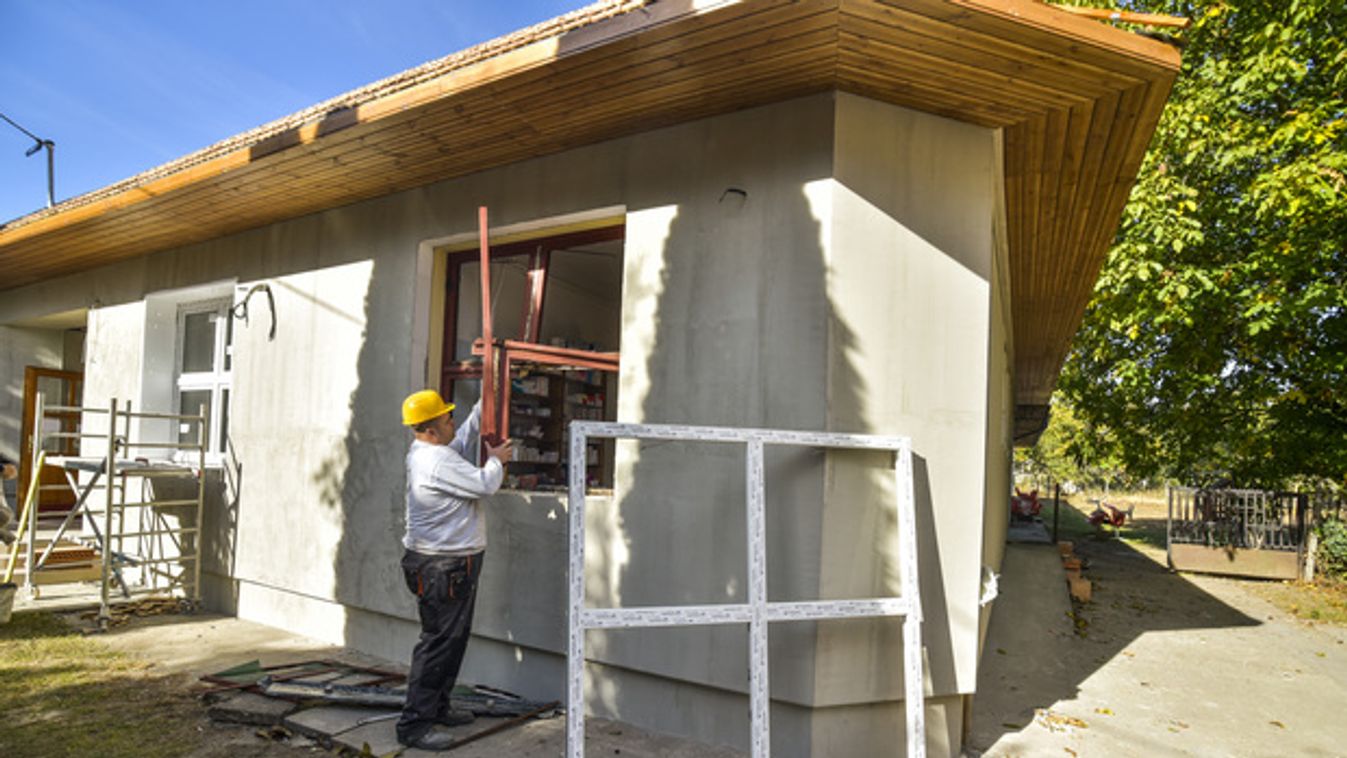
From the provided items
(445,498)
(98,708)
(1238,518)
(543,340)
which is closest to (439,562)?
(445,498)

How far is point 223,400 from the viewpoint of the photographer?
8062 millimetres

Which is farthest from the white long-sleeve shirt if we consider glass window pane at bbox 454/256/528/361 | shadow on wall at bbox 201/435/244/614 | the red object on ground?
the red object on ground

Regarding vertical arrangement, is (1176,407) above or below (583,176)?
below

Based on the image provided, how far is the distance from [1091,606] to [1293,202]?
5.49m

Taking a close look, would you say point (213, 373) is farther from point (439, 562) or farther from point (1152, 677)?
point (1152, 677)

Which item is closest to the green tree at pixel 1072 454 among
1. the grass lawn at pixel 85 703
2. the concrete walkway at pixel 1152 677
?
the concrete walkway at pixel 1152 677

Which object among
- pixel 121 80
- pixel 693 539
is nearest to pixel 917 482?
pixel 693 539

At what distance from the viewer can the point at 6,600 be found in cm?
659

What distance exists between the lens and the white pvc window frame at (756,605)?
3.37 m

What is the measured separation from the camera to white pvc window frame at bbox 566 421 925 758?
3.37m

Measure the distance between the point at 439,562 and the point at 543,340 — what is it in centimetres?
346

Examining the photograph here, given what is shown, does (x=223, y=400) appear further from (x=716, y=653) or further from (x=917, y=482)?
(x=917, y=482)

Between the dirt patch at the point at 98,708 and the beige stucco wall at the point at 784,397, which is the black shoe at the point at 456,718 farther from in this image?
the dirt patch at the point at 98,708

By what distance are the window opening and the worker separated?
0.63 meters
